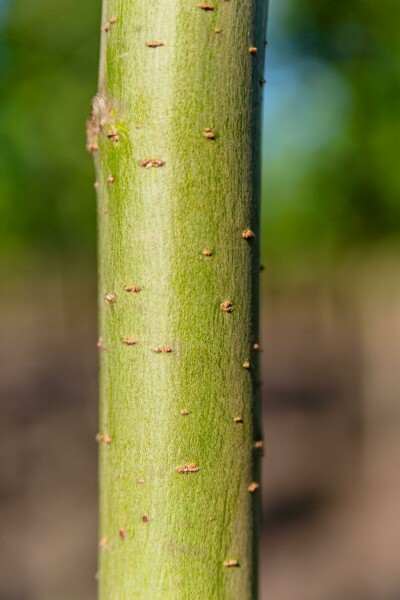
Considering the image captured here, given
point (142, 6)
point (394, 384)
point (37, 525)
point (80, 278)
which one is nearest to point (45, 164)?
point (80, 278)

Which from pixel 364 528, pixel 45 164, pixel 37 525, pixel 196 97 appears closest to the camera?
pixel 196 97

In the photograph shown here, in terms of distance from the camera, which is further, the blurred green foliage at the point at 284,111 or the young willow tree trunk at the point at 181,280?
the blurred green foliage at the point at 284,111

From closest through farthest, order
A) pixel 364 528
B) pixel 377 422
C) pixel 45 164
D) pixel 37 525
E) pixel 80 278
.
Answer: pixel 37 525, pixel 364 528, pixel 45 164, pixel 377 422, pixel 80 278

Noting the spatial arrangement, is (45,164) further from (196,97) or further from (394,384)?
(196,97)

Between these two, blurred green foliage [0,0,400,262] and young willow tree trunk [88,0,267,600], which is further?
blurred green foliage [0,0,400,262]
